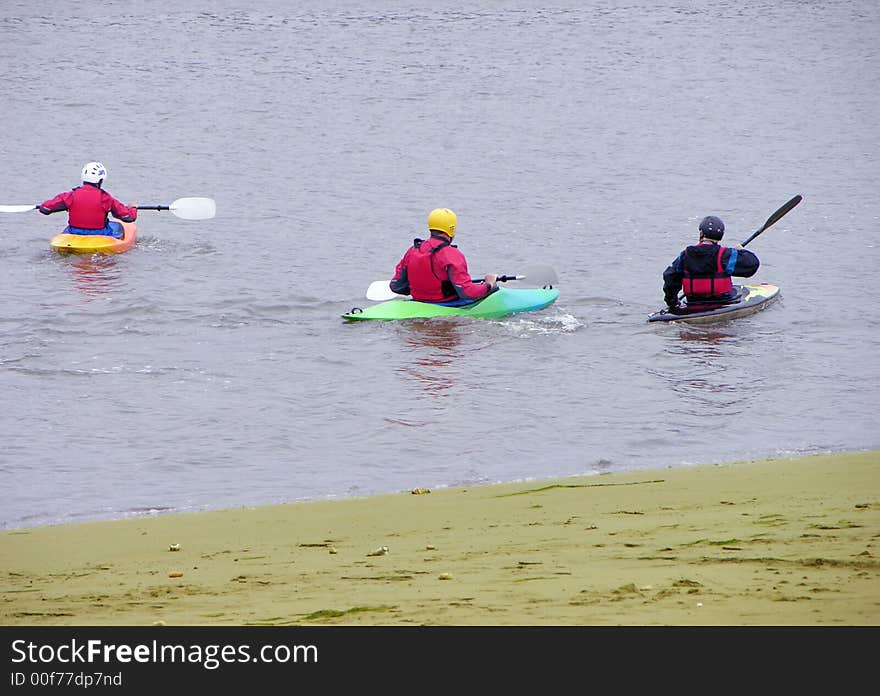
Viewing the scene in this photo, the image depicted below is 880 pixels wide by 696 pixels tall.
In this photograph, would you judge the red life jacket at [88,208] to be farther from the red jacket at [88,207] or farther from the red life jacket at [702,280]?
the red life jacket at [702,280]

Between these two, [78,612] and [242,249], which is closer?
[78,612]

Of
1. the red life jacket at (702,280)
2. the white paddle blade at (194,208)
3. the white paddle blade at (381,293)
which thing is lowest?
the red life jacket at (702,280)

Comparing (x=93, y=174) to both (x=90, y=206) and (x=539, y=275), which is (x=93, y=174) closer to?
(x=90, y=206)

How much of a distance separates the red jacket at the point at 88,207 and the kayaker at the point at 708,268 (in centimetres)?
640

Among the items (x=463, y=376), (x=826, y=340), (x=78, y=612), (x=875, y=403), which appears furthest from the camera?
(x=826, y=340)

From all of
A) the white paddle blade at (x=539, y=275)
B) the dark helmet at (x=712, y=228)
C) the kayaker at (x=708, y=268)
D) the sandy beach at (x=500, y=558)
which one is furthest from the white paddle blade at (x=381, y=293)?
the sandy beach at (x=500, y=558)

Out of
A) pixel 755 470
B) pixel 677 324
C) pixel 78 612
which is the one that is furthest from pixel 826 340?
pixel 78 612

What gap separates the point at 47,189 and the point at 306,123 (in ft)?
25.1

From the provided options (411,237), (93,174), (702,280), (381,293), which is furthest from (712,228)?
(93,174)

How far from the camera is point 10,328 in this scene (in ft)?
42.7

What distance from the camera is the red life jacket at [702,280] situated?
42.0 feet

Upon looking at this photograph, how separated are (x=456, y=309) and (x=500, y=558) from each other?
777cm

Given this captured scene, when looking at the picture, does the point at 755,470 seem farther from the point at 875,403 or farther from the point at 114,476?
the point at 114,476

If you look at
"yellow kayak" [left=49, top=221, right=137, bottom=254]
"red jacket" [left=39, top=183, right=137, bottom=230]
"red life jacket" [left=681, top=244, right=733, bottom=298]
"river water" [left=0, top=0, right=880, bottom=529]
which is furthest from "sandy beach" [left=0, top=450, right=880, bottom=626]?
"yellow kayak" [left=49, top=221, right=137, bottom=254]
